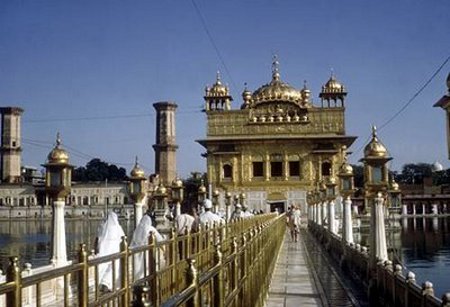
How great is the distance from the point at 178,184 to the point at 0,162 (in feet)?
265

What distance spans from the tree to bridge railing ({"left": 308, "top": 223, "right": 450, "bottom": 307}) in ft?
312

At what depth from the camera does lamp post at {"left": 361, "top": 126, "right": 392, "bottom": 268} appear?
32.9ft

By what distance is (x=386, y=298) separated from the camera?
843cm

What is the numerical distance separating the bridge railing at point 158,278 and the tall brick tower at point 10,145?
295 feet

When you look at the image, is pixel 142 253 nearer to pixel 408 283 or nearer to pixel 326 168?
A: pixel 408 283

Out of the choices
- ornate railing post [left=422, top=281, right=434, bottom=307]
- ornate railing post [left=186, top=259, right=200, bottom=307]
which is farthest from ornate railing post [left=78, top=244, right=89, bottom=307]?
ornate railing post [left=422, top=281, right=434, bottom=307]

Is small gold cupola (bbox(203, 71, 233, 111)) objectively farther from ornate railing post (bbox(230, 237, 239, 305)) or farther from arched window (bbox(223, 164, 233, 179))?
ornate railing post (bbox(230, 237, 239, 305))

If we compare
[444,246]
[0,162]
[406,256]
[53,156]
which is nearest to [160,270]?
[53,156]

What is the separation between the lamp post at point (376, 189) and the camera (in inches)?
395

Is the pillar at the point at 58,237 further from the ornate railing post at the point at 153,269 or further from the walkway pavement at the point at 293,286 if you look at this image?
the ornate railing post at the point at 153,269

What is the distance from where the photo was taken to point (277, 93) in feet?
176

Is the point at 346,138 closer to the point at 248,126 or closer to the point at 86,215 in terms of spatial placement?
the point at 248,126

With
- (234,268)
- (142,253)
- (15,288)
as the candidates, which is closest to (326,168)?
(142,253)

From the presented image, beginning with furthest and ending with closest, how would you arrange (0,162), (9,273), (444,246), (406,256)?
(0,162), (444,246), (406,256), (9,273)
